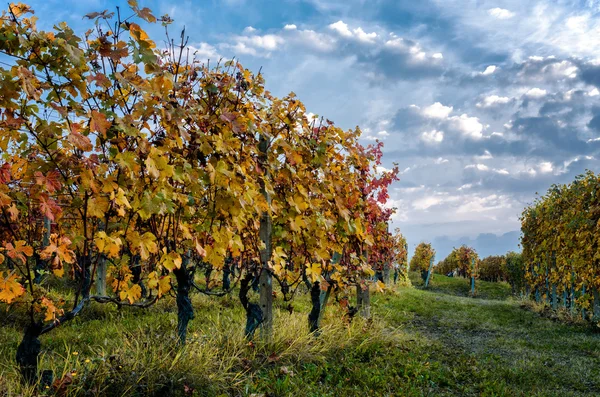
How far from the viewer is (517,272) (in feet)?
103

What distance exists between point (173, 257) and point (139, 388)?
5.07 feet

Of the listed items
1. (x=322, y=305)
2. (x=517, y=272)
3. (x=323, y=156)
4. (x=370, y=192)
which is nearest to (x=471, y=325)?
(x=370, y=192)

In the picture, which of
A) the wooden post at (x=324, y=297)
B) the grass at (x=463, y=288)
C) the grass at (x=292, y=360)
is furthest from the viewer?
the grass at (x=463, y=288)

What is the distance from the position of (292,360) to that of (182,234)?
2588 mm

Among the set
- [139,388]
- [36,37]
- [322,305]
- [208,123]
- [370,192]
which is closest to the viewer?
[36,37]

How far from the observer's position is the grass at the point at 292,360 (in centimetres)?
441

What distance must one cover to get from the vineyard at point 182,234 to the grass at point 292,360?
0.04m

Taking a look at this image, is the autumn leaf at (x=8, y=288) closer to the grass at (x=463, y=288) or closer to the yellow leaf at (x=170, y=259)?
the yellow leaf at (x=170, y=259)

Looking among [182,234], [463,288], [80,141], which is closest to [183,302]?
[182,234]

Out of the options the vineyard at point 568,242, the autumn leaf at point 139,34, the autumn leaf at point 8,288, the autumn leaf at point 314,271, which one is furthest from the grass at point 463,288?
the autumn leaf at point 8,288

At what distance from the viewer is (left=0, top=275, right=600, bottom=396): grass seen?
441 cm

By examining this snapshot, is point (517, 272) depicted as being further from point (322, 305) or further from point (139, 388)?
point (139, 388)

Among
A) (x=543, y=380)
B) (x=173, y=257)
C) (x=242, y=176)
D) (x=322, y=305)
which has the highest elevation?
(x=242, y=176)

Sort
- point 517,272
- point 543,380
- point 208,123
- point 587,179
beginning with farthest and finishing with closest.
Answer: point 517,272, point 587,179, point 543,380, point 208,123
